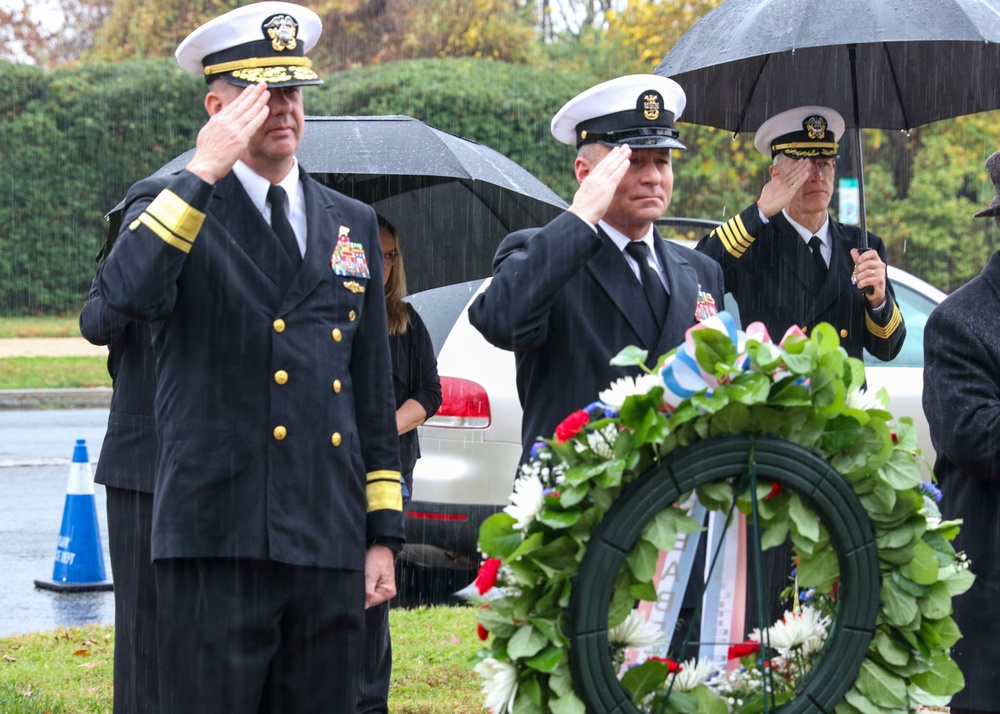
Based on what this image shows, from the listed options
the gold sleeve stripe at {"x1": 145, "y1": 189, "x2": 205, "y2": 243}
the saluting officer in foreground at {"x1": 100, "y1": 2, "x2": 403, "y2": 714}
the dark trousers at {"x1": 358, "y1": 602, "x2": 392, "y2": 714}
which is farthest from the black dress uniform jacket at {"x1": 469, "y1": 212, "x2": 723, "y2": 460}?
the dark trousers at {"x1": 358, "y1": 602, "x2": 392, "y2": 714}

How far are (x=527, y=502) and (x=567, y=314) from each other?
1033 millimetres

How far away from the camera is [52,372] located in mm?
17141

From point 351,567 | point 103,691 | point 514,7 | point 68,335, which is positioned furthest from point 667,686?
point 514,7

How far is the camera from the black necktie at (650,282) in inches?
136

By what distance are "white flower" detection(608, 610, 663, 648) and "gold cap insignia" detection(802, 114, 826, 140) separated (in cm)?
252

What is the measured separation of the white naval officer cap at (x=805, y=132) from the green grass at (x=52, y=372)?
42.7 ft

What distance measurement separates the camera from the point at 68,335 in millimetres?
21219

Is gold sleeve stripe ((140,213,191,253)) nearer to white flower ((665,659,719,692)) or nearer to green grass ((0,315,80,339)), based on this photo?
white flower ((665,659,719,692))

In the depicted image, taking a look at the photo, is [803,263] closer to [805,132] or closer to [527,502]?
[805,132]

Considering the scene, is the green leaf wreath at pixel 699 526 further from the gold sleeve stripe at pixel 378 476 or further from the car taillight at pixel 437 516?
the car taillight at pixel 437 516

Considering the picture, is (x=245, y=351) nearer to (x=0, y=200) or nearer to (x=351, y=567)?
(x=351, y=567)

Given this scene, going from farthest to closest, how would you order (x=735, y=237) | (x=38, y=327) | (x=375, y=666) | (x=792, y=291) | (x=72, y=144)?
(x=72, y=144) → (x=38, y=327) → (x=375, y=666) → (x=792, y=291) → (x=735, y=237)

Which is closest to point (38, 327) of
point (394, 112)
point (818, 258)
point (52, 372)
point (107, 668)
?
point (52, 372)

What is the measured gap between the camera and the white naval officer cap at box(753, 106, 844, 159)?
4555 mm
